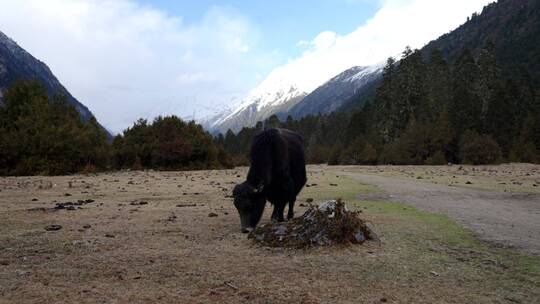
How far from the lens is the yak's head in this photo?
9594 millimetres

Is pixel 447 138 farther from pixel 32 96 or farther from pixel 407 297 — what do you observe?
pixel 407 297

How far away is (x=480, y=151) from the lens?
45594 millimetres

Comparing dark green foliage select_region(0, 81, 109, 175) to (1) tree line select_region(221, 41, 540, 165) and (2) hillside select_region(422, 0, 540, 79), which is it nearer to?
(1) tree line select_region(221, 41, 540, 165)

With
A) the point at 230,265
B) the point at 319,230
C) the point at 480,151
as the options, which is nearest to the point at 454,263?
the point at 319,230

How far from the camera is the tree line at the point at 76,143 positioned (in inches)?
1243

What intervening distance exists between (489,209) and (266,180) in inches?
313

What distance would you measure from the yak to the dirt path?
14.2 feet

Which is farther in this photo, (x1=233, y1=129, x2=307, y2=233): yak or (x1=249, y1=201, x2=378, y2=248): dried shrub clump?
(x1=233, y1=129, x2=307, y2=233): yak

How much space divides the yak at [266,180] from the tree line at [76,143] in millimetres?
25352

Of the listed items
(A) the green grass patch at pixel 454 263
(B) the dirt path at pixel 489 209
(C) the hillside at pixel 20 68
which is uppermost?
(C) the hillside at pixel 20 68

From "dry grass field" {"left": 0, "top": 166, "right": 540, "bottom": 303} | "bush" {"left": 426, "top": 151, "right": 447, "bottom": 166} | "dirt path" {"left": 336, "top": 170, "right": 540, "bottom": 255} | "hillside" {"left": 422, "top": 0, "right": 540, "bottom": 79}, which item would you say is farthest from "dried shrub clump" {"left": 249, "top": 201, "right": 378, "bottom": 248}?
"hillside" {"left": 422, "top": 0, "right": 540, "bottom": 79}

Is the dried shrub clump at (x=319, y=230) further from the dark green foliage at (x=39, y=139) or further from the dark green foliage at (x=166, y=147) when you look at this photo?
the dark green foliage at (x=166, y=147)

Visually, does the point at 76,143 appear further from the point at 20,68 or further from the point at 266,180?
the point at 20,68

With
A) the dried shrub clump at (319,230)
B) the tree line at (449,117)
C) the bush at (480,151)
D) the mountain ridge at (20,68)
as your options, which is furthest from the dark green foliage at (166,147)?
the mountain ridge at (20,68)
